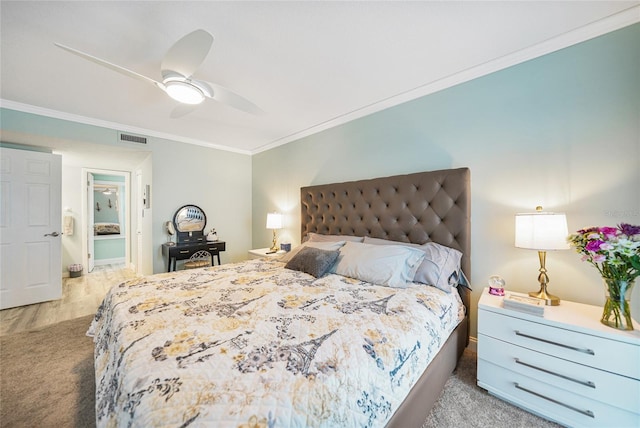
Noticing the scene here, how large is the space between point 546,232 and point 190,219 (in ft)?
14.5

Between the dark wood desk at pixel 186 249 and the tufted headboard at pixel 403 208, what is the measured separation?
1.84 metres

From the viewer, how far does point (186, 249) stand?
366 cm

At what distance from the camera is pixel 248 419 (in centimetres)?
68

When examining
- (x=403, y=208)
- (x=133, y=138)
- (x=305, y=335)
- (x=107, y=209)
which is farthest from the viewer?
(x=107, y=209)

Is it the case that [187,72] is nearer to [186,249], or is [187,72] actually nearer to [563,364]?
[186,249]

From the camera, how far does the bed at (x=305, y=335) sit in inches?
30.4

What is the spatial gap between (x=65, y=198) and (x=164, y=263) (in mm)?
3092

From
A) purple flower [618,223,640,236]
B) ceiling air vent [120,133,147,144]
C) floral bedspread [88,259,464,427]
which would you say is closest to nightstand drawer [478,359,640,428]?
floral bedspread [88,259,464,427]

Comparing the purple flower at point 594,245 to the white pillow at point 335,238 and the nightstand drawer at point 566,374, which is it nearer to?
the nightstand drawer at point 566,374

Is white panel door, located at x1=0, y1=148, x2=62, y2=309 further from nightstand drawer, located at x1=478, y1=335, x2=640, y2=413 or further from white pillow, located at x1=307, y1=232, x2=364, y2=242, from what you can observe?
nightstand drawer, located at x1=478, y1=335, x2=640, y2=413

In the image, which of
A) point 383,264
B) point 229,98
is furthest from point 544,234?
point 229,98

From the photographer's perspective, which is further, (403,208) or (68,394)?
(403,208)

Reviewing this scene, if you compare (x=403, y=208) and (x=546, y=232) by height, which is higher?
(x=403, y=208)

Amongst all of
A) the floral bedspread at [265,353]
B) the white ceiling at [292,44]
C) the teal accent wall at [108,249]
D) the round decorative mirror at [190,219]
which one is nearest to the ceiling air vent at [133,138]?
the white ceiling at [292,44]
